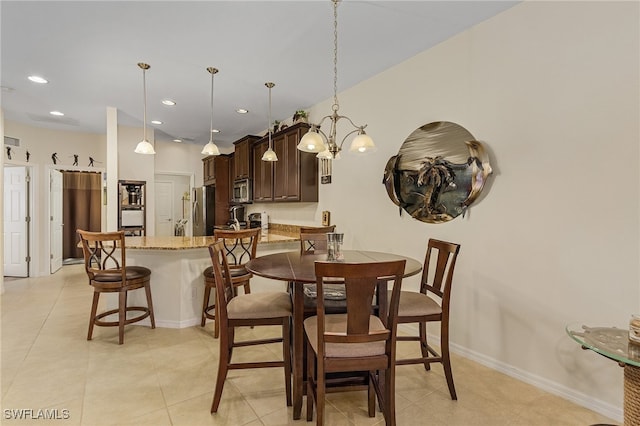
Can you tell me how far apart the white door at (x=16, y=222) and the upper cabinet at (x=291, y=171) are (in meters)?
4.36

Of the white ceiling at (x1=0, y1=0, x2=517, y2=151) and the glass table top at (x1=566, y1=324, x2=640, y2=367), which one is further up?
the white ceiling at (x1=0, y1=0, x2=517, y2=151)

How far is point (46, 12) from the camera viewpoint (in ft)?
7.89

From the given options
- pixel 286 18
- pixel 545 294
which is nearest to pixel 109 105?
pixel 286 18

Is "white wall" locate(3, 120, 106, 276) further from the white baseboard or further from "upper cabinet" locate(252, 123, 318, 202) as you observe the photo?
the white baseboard

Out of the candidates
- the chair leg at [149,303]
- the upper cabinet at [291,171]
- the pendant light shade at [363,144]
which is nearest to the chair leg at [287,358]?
the pendant light shade at [363,144]

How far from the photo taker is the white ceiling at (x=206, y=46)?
2357 millimetres

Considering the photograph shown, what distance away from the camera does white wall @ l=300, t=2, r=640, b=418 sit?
6.21 ft

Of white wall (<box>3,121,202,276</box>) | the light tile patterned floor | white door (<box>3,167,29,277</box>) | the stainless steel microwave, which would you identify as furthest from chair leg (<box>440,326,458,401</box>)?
white door (<box>3,167,29,277</box>)

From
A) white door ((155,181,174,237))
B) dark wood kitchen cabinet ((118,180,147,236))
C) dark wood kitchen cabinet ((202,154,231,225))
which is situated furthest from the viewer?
white door ((155,181,174,237))

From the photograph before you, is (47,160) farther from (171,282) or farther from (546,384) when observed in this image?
(546,384)

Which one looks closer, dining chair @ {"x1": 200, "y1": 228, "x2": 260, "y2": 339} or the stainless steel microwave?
dining chair @ {"x1": 200, "y1": 228, "x2": 260, "y2": 339}

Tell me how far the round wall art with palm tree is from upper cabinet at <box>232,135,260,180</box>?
2.93m

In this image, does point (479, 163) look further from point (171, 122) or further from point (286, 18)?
point (171, 122)

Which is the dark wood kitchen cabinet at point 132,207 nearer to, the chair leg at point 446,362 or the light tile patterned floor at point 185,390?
the light tile patterned floor at point 185,390
